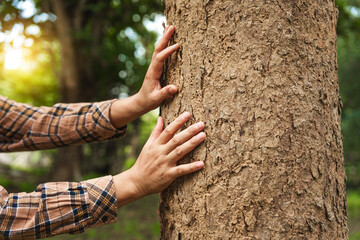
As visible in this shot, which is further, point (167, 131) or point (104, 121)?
point (104, 121)

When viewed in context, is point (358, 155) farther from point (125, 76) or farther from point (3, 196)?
point (3, 196)

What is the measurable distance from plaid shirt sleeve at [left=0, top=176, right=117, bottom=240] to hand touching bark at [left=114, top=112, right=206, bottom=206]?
7 centimetres

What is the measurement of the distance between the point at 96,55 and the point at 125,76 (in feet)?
2.78

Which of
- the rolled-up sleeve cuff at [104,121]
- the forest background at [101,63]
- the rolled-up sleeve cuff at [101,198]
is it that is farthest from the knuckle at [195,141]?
the forest background at [101,63]

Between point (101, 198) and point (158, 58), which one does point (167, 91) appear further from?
point (101, 198)

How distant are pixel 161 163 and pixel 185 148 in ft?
0.41

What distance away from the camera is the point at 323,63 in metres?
1.26

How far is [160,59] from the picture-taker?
1.42 meters

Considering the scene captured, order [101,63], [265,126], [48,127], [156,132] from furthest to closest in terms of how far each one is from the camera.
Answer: [101,63]
[48,127]
[156,132]
[265,126]

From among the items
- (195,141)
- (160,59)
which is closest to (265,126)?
(195,141)

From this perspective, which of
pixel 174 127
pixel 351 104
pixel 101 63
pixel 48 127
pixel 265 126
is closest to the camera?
pixel 265 126

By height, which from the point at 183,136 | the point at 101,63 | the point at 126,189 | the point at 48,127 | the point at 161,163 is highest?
the point at 101,63

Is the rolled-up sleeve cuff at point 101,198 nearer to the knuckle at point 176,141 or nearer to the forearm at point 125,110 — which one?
the knuckle at point 176,141

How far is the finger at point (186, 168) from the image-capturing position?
1219 millimetres
